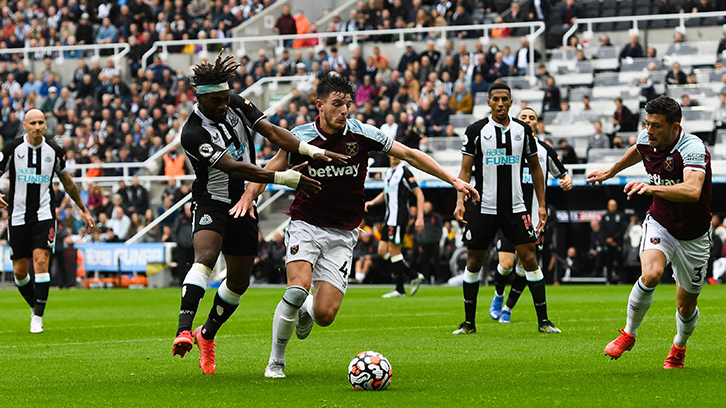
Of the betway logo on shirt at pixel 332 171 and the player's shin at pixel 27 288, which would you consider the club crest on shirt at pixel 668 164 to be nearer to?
the betway logo on shirt at pixel 332 171

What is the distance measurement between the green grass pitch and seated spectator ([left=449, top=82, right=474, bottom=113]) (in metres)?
12.3

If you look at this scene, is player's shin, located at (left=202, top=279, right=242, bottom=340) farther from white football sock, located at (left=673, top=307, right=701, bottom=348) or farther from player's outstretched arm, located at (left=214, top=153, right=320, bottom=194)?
white football sock, located at (left=673, top=307, right=701, bottom=348)

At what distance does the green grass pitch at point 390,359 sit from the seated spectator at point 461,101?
484 inches

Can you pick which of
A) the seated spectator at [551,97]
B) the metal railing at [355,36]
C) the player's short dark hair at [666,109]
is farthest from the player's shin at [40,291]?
the metal railing at [355,36]

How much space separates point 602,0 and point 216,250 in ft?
76.3

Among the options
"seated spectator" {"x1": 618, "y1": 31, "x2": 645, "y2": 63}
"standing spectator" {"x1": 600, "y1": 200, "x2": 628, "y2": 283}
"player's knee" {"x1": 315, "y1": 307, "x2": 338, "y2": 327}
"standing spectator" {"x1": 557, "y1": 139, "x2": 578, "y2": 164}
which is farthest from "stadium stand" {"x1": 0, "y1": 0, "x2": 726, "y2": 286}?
Result: "player's knee" {"x1": 315, "y1": 307, "x2": 338, "y2": 327}

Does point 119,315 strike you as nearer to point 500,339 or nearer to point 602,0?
point 500,339

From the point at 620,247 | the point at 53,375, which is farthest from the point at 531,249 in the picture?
the point at 620,247

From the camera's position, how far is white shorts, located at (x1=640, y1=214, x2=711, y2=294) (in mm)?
7953

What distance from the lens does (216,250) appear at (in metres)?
8.17

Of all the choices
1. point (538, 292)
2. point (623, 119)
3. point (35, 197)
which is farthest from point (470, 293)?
point (623, 119)

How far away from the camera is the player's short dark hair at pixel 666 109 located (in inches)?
305

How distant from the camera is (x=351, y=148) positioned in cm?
820

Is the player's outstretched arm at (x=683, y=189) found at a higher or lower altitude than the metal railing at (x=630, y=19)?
lower
